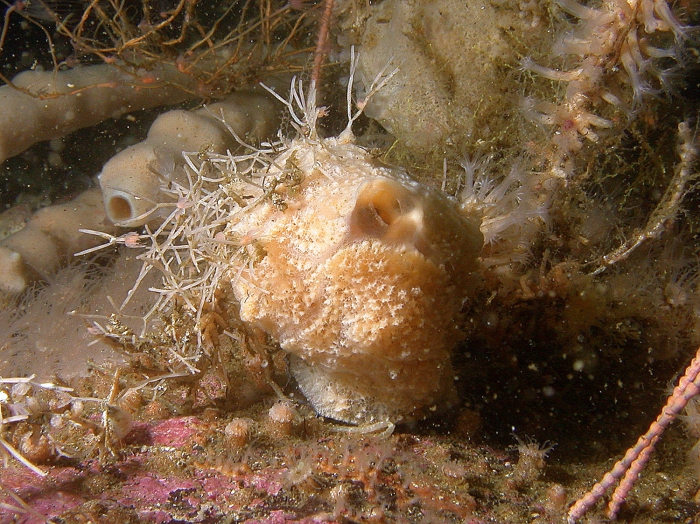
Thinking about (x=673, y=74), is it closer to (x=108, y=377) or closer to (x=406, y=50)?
(x=406, y=50)

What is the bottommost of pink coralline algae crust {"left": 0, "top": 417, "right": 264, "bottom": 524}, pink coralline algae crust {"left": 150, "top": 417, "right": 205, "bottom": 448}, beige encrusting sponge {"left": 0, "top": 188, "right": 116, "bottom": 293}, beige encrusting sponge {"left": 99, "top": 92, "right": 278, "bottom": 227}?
beige encrusting sponge {"left": 0, "top": 188, "right": 116, "bottom": 293}

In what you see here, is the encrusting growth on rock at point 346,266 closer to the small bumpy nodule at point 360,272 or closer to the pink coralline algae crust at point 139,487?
the small bumpy nodule at point 360,272

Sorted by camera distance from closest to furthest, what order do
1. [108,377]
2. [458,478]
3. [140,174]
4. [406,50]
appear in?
[458,478] < [108,377] < [406,50] < [140,174]

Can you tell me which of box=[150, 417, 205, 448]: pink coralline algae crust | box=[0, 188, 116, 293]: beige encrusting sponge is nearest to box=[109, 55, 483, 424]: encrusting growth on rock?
box=[150, 417, 205, 448]: pink coralline algae crust

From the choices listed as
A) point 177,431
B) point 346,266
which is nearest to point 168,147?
point 177,431

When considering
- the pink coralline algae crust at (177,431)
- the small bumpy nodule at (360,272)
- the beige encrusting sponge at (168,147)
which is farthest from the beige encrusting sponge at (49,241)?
the small bumpy nodule at (360,272)

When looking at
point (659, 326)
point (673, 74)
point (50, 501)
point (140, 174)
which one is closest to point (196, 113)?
point (140, 174)

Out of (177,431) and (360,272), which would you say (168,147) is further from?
(360,272)

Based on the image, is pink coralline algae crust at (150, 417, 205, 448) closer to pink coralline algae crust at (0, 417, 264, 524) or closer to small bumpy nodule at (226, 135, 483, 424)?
pink coralline algae crust at (0, 417, 264, 524)
